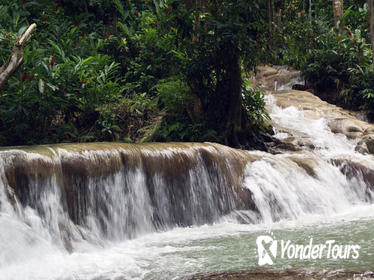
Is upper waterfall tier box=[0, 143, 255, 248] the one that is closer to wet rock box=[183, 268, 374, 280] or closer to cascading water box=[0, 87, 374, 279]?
cascading water box=[0, 87, 374, 279]

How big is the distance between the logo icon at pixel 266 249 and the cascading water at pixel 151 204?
14cm

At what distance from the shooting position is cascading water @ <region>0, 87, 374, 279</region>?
4.57m

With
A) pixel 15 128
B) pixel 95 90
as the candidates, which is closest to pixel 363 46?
pixel 95 90

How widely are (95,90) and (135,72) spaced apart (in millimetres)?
2173

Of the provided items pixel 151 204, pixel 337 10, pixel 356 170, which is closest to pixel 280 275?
pixel 151 204

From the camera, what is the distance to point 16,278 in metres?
4.08

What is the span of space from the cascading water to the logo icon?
144 millimetres

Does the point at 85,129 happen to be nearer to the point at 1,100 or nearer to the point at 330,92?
the point at 1,100

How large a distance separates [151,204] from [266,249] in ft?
6.98

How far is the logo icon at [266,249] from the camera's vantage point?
431 cm

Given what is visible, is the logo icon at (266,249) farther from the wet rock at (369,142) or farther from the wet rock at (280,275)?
the wet rock at (369,142)

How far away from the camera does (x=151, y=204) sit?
654cm

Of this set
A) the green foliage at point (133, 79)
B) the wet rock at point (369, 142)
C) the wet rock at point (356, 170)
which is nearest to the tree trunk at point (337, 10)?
the green foliage at point (133, 79)

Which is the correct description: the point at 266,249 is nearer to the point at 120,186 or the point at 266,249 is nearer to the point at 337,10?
the point at 120,186
